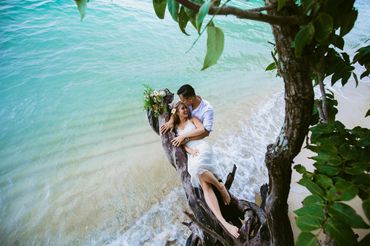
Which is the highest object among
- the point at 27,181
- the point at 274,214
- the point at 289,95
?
the point at 289,95

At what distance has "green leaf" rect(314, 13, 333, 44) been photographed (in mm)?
733

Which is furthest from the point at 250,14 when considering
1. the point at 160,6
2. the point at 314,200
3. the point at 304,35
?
the point at 314,200

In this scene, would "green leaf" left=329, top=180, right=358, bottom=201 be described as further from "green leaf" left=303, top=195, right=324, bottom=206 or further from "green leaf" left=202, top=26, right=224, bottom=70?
"green leaf" left=202, top=26, right=224, bottom=70

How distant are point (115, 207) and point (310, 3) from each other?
4693 mm

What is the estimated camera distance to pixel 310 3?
708 millimetres

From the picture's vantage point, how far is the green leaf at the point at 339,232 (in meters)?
0.75

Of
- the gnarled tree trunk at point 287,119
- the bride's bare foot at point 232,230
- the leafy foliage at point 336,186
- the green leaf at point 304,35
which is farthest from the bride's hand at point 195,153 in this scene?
the green leaf at point 304,35

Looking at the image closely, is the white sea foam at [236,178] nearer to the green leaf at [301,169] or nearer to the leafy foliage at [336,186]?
the green leaf at [301,169]

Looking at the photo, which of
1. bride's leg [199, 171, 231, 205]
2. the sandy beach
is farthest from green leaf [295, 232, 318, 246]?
the sandy beach

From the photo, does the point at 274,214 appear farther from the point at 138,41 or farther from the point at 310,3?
the point at 138,41

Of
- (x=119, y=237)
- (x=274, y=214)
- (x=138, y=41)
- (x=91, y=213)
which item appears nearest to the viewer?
(x=274, y=214)

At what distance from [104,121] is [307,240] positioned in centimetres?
722

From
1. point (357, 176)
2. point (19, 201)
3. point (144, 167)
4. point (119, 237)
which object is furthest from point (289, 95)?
point (19, 201)

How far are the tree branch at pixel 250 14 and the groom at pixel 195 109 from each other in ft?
7.74
